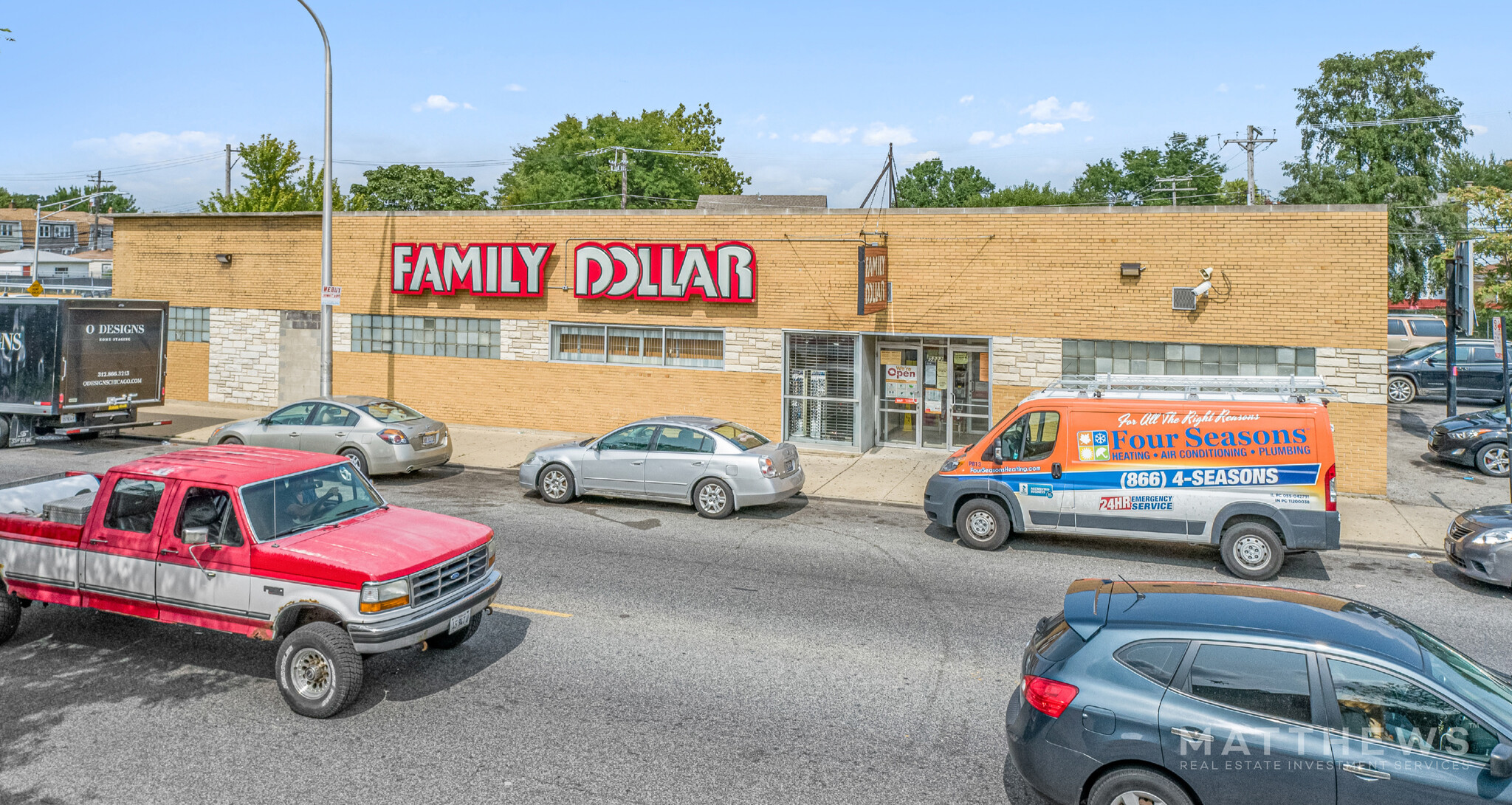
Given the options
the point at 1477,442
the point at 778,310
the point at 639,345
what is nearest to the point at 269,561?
the point at 778,310

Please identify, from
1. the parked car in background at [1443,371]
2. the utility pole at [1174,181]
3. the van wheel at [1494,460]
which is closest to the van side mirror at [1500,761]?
the van wheel at [1494,460]

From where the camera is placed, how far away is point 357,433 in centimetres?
1648

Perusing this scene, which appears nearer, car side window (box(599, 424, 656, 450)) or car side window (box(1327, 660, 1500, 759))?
car side window (box(1327, 660, 1500, 759))

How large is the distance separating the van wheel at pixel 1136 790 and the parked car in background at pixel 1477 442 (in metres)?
16.5

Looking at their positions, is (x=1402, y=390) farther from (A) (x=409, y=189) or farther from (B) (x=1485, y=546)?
(A) (x=409, y=189)

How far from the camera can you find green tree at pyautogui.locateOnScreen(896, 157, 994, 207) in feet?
319

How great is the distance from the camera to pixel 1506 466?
17609 mm

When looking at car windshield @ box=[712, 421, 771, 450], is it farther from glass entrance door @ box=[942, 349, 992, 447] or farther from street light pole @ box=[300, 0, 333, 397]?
street light pole @ box=[300, 0, 333, 397]

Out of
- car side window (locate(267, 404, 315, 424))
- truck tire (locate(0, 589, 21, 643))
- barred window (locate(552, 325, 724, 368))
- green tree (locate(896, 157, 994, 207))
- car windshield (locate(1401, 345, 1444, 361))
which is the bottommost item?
truck tire (locate(0, 589, 21, 643))

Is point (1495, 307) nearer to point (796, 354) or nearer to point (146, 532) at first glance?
point (796, 354)

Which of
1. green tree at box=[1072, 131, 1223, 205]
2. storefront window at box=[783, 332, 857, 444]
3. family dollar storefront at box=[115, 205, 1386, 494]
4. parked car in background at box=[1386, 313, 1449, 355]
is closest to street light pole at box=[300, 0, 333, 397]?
family dollar storefront at box=[115, 205, 1386, 494]

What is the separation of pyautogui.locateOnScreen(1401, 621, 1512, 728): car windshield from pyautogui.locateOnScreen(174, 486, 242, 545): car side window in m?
7.88

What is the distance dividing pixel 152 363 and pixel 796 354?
541 inches

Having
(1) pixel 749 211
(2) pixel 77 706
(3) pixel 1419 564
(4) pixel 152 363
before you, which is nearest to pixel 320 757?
(2) pixel 77 706
